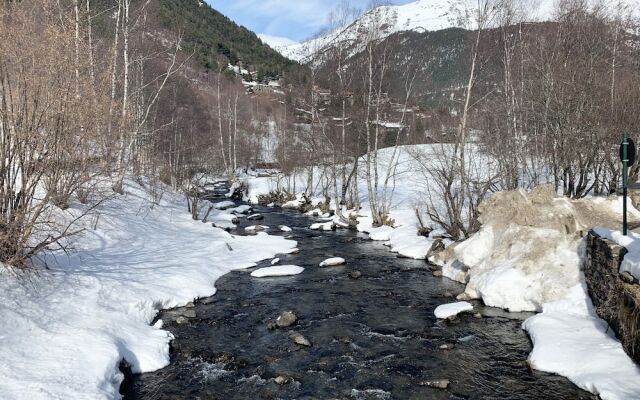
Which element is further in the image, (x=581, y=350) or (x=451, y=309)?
(x=451, y=309)

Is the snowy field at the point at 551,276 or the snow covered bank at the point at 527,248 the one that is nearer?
the snowy field at the point at 551,276

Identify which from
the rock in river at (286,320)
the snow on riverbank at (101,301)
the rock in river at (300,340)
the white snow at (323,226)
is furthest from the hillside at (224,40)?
the rock in river at (300,340)

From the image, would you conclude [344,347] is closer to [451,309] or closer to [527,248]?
[451,309]

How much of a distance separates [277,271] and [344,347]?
584cm

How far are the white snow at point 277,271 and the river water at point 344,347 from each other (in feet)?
1.51

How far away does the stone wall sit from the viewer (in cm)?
736

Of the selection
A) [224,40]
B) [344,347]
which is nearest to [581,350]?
[344,347]

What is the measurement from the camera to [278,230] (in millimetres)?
23109

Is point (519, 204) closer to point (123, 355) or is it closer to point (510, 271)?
point (510, 271)

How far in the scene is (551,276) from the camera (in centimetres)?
1088

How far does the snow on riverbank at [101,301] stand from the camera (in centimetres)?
680

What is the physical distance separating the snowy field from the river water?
1.48ft

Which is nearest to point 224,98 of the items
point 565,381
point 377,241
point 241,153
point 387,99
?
point 241,153

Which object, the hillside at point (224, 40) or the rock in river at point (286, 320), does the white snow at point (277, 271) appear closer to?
the rock in river at point (286, 320)
